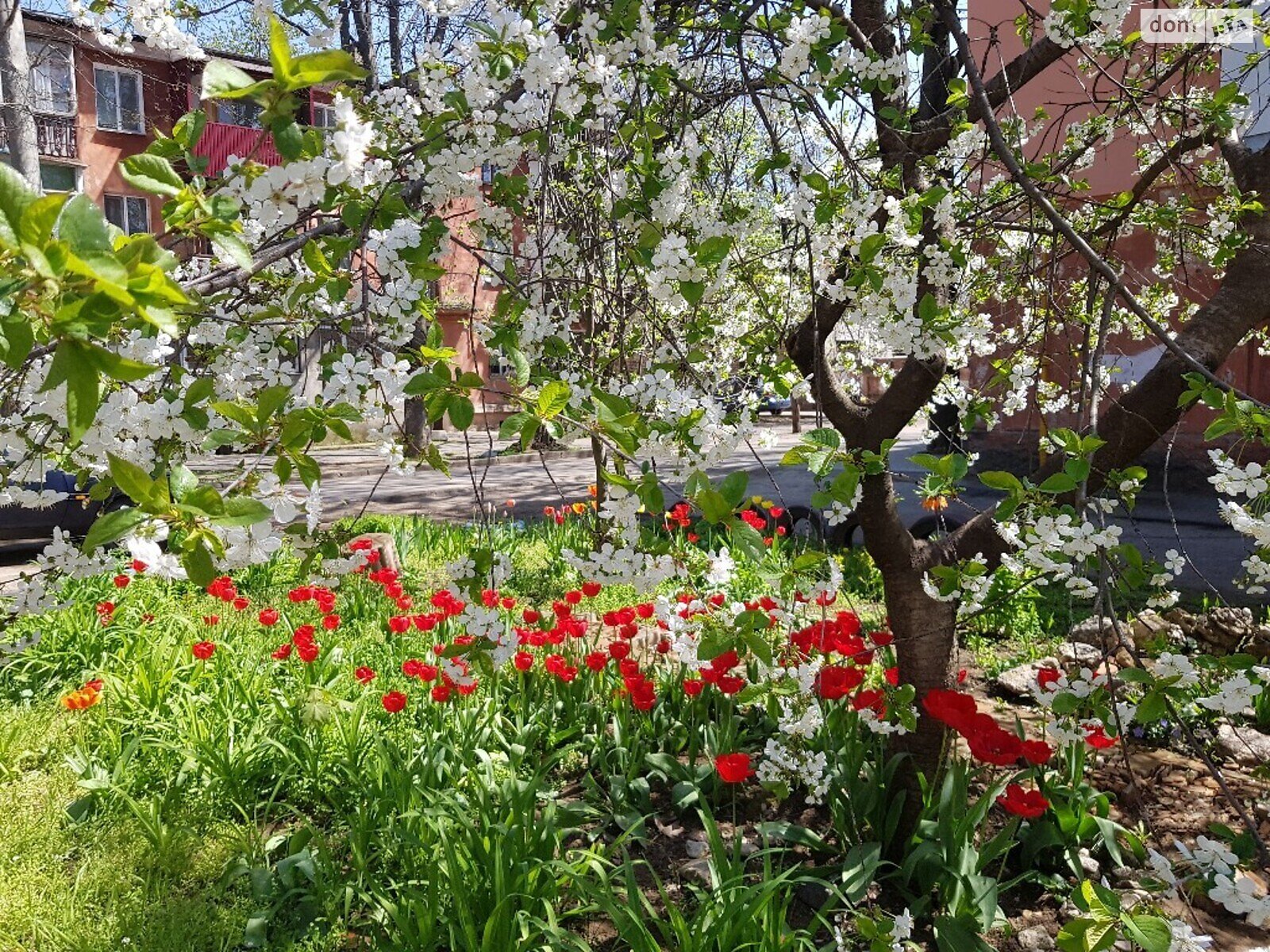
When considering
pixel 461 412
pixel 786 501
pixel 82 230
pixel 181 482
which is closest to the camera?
pixel 82 230

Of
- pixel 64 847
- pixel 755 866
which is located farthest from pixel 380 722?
pixel 755 866

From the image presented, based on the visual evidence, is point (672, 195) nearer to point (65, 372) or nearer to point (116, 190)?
point (65, 372)

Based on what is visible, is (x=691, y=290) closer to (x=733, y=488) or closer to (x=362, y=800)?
(x=733, y=488)

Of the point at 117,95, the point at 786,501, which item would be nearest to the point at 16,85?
the point at 786,501

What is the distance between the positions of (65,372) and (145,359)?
2.25 feet

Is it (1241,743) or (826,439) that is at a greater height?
(826,439)

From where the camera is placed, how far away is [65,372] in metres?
0.70

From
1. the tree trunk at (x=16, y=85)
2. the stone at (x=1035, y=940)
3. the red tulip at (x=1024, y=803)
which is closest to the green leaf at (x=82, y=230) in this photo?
the red tulip at (x=1024, y=803)

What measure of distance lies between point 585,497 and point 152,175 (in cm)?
667

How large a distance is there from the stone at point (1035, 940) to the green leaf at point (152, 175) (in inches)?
94.1

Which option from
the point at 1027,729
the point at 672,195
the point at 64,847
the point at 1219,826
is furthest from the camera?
the point at 1027,729

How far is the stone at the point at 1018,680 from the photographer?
3.71 meters

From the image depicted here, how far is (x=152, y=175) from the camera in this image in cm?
93

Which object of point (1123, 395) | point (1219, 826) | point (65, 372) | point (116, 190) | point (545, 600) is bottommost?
point (545, 600)
